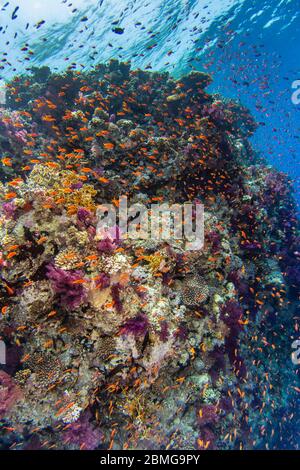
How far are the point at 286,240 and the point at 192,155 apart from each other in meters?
6.48

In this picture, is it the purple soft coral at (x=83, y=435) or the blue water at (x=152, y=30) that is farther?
the blue water at (x=152, y=30)

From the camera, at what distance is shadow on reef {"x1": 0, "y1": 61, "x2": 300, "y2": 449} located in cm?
483

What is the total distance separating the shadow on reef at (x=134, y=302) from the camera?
190 inches

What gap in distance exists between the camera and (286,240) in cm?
1252

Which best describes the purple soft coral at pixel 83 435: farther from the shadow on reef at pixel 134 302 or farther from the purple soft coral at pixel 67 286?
the purple soft coral at pixel 67 286

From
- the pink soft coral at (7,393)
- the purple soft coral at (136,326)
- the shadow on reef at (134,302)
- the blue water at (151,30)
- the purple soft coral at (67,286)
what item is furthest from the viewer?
the blue water at (151,30)

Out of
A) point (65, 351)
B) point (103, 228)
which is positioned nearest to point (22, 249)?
point (103, 228)

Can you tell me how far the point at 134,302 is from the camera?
5.17m

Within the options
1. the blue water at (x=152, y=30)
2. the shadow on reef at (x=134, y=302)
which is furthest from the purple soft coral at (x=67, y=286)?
the blue water at (x=152, y=30)

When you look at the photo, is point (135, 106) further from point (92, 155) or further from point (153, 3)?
point (153, 3)

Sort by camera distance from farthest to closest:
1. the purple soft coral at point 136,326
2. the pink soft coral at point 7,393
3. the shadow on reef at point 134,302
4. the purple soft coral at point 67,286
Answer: the purple soft coral at point 136,326, the shadow on reef at point 134,302, the purple soft coral at point 67,286, the pink soft coral at point 7,393

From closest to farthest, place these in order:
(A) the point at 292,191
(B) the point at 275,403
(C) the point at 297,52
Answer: (B) the point at 275,403 → (A) the point at 292,191 → (C) the point at 297,52

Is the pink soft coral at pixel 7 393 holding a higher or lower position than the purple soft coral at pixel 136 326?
lower
